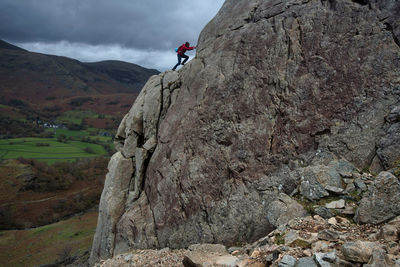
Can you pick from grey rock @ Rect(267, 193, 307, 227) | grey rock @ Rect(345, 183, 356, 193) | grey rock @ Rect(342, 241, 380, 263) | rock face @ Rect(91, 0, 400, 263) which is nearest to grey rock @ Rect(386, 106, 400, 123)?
rock face @ Rect(91, 0, 400, 263)

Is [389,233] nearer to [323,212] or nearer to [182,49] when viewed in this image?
[323,212]

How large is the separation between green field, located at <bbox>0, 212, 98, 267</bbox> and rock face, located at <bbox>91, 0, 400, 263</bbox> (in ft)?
116

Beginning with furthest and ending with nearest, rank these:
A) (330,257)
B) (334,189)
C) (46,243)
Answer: (46,243) → (334,189) → (330,257)

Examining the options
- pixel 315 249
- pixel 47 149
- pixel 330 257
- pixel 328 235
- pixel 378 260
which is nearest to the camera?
pixel 378 260

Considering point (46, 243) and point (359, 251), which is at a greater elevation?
point (359, 251)

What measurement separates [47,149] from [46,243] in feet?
291

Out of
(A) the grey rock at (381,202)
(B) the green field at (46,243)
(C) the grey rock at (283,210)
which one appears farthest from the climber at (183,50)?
(B) the green field at (46,243)

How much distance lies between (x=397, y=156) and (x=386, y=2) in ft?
22.9

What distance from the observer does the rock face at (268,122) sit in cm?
1161

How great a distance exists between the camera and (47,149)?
130m

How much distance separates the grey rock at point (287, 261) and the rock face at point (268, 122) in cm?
350

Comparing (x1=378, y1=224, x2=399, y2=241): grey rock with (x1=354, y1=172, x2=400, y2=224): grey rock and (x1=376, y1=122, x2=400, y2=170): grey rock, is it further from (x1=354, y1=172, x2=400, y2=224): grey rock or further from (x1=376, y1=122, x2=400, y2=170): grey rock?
(x1=376, y1=122, x2=400, y2=170): grey rock

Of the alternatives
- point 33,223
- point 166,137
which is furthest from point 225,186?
point 33,223

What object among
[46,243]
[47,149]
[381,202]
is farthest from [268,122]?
[47,149]
